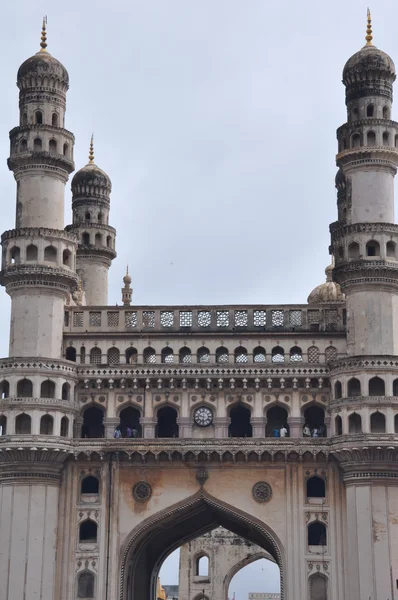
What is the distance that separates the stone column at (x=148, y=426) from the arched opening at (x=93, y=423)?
5.56 feet

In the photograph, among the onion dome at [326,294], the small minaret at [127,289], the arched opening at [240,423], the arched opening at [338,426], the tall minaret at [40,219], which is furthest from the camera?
the small minaret at [127,289]

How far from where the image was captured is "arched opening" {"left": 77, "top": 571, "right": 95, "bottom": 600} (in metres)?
46.7

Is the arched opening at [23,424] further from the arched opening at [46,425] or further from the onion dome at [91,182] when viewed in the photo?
the onion dome at [91,182]

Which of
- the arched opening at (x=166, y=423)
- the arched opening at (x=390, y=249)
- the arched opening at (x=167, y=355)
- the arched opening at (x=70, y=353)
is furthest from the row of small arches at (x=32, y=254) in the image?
the arched opening at (x=390, y=249)

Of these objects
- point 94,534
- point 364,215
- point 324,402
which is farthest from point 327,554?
point 364,215

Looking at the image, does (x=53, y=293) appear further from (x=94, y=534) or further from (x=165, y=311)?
(x=94, y=534)

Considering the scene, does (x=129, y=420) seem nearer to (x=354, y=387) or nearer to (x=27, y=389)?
(x=27, y=389)

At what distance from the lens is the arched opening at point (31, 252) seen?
159 ft

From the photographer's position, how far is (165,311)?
161 feet

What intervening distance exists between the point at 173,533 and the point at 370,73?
757 inches

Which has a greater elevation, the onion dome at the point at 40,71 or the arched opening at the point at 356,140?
the onion dome at the point at 40,71

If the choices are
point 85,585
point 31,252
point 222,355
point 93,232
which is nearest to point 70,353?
point 31,252

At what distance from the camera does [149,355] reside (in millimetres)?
48750

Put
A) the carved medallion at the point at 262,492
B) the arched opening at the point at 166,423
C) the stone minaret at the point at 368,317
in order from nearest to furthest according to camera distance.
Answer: the stone minaret at the point at 368,317
the carved medallion at the point at 262,492
the arched opening at the point at 166,423
